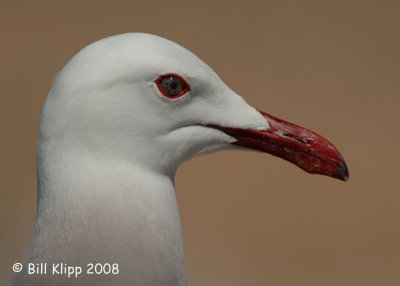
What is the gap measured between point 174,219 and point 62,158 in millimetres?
213

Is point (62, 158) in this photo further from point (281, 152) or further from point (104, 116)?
point (281, 152)

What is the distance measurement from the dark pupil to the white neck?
0.13m

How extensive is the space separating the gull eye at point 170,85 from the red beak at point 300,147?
0.15m

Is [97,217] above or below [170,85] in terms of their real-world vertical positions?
below

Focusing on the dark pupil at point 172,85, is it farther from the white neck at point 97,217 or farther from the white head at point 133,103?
the white neck at point 97,217

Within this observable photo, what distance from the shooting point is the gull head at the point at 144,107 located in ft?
2.71

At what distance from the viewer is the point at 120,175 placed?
2.78ft

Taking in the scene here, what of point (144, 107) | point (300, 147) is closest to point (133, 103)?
point (144, 107)

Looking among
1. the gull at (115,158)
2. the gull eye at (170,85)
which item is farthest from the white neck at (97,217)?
the gull eye at (170,85)

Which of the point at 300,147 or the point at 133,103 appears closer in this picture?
the point at 133,103

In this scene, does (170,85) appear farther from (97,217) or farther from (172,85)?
(97,217)

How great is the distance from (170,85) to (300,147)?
258 millimetres

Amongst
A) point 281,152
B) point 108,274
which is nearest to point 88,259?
point 108,274

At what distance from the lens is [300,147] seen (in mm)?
949
